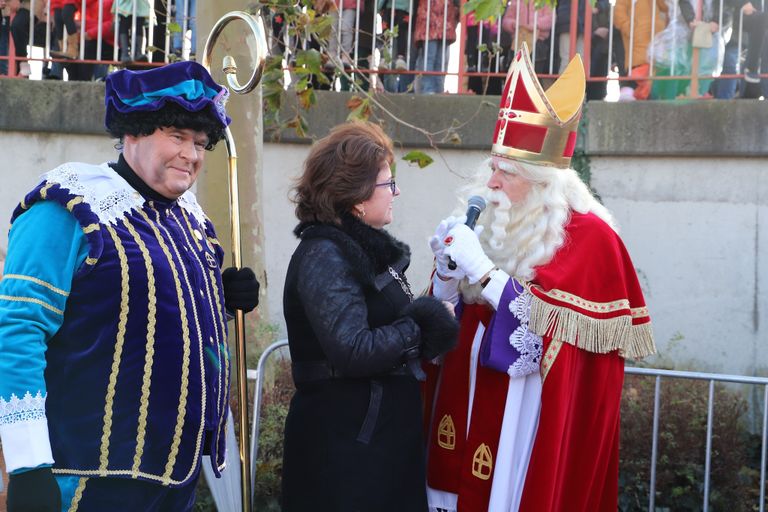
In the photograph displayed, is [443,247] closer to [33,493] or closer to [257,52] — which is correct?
[257,52]

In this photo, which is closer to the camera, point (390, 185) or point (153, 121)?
point (153, 121)

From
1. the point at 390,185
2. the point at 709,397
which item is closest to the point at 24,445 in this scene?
the point at 390,185

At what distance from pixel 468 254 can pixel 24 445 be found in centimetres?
175

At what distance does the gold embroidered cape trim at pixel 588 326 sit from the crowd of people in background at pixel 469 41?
347 centimetres

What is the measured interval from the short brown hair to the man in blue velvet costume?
1.85 feet

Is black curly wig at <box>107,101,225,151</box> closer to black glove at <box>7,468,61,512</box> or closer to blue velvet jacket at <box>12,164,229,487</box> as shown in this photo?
blue velvet jacket at <box>12,164,229,487</box>

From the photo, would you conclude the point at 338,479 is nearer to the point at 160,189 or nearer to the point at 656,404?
the point at 160,189

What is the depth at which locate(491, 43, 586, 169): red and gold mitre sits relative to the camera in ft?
12.2

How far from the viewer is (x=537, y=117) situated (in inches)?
147

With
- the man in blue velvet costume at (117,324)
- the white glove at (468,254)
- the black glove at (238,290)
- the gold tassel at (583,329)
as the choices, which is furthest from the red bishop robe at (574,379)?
the man in blue velvet costume at (117,324)

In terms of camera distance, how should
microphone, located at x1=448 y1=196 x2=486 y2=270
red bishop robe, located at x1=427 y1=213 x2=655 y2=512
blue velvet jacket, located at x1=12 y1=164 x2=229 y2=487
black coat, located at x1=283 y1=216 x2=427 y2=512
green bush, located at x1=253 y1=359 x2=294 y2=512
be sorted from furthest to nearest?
green bush, located at x1=253 y1=359 x2=294 y2=512
microphone, located at x1=448 y1=196 x2=486 y2=270
red bishop robe, located at x1=427 y1=213 x2=655 y2=512
black coat, located at x1=283 y1=216 x2=427 y2=512
blue velvet jacket, located at x1=12 y1=164 x2=229 y2=487

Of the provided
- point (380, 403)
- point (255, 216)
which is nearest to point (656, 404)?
point (380, 403)

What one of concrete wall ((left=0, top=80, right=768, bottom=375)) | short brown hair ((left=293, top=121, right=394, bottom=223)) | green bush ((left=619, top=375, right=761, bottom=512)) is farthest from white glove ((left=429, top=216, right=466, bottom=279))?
concrete wall ((left=0, top=80, right=768, bottom=375))

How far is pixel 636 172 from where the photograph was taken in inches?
268
